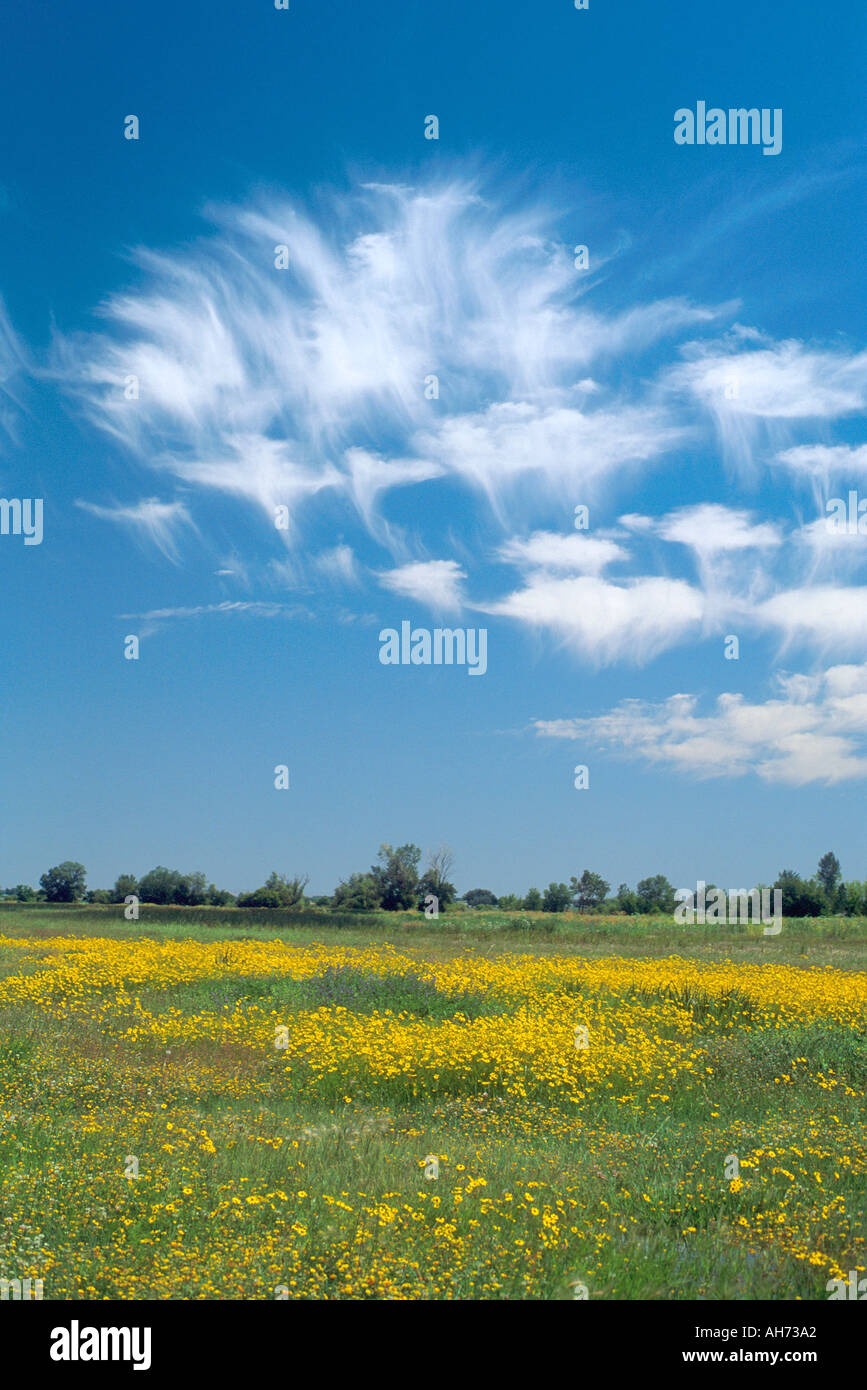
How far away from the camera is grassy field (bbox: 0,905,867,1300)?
673 cm


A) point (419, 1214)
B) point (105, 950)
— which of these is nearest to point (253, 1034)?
point (419, 1214)

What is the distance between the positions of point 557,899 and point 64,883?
6538cm

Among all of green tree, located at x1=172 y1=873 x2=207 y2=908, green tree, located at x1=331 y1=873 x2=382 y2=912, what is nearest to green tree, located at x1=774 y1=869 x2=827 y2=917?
green tree, located at x1=331 y1=873 x2=382 y2=912

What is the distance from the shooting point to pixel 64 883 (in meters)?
123

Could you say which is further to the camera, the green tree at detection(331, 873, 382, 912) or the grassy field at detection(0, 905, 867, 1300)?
the green tree at detection(331, 873, 382, 912)

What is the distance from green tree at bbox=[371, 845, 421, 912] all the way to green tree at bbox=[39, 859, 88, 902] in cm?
4263

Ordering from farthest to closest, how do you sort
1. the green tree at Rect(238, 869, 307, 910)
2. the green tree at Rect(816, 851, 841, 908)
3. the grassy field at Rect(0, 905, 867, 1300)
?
the green tree at Rect(816, 851, 841, 908), the green tree at Rect(238, 869, 307, 910), the grassy field at Rect(0, 905, 867, 1300)

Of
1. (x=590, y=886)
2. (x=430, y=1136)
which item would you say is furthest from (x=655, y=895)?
(x=430, y=1136)

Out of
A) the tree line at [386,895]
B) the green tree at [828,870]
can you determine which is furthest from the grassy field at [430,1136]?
the green tree at [828,870]

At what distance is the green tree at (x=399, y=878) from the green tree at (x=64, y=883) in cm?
4263

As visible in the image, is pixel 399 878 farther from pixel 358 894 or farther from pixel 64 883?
pixel 64 883

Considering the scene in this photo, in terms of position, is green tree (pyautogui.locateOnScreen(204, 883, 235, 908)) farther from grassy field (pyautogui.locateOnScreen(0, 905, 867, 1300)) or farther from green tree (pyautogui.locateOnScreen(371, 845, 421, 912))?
grassy field (pyautogui.locateOnScreen(0, 905, 867, 1300))

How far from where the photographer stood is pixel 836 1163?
364 inches

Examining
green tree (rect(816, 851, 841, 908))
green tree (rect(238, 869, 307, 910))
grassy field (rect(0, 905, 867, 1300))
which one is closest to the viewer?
grassy field (rect(0, 905, 867, 1300))
